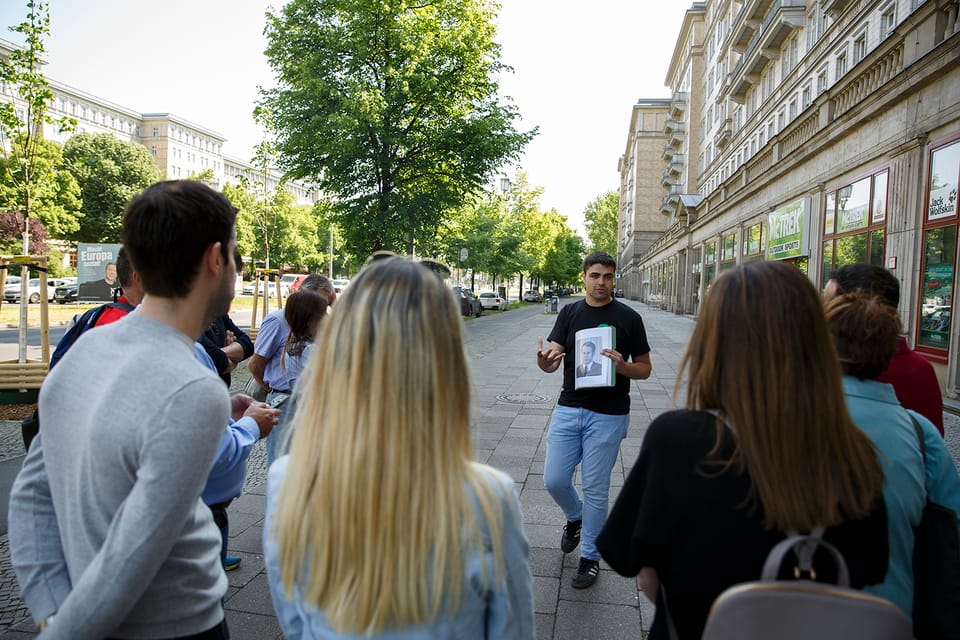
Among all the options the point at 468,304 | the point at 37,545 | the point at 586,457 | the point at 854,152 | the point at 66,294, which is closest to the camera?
the point at 37,545

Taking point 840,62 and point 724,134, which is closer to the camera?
point 840,62

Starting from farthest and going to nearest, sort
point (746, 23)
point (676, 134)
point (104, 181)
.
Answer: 1. point (676, 134)
2. point (104, 181)
3. point (746, 23)

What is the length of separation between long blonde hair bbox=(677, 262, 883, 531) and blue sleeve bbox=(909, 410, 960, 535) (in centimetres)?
39

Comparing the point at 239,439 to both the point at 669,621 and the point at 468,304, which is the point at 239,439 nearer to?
the point at 669,621

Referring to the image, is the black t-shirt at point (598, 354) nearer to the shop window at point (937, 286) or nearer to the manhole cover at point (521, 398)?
the manhole cover at point (521, 398)

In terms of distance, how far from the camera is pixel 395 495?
1.25 meters

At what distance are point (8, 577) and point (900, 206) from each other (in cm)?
1314

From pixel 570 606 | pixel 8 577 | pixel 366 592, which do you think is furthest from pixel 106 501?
pixel 8 577

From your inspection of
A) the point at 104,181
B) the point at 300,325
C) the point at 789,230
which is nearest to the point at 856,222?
the point at 789,230

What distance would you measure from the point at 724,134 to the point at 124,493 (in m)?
41.6

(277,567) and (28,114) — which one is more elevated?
(28,114)

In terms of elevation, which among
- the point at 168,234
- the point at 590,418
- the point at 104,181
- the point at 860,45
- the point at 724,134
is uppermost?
the point at 724,134

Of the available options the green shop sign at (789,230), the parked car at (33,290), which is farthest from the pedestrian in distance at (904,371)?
the parked car at (33,290)

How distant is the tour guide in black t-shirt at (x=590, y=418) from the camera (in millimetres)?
3811
